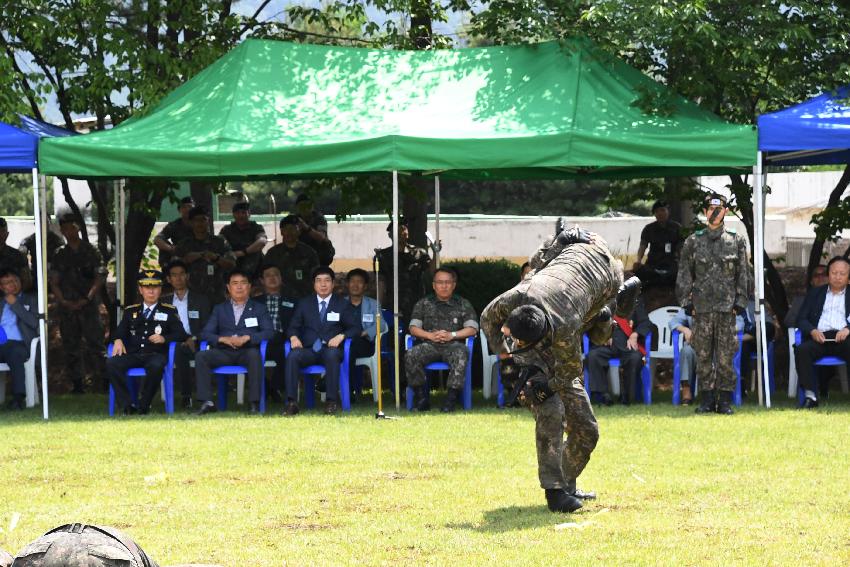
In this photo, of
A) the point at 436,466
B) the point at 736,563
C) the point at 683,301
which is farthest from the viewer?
the point at 683,301

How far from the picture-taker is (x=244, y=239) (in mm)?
15062

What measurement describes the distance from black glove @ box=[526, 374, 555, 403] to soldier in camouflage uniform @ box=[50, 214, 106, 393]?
832cm

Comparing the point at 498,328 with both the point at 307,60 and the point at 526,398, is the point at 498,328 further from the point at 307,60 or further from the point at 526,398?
the point at 307,60

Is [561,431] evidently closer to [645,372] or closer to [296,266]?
[645,372]

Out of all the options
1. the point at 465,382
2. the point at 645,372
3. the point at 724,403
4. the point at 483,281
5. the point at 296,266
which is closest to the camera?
the point at 724,403

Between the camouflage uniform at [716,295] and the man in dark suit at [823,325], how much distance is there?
2.03ft

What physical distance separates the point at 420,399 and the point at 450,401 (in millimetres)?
310

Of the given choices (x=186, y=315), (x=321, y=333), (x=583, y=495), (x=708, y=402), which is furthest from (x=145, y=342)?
(x=583, y=495)

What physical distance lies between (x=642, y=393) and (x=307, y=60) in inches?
171

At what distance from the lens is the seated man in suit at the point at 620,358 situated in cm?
1226

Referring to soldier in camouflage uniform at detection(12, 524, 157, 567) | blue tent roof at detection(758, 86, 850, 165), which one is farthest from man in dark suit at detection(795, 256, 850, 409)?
soldier in camouflage uniform at detection(12, 524, 157, 567)

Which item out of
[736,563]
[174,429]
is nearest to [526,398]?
[736,563]

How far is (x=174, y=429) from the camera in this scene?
11.0 metres

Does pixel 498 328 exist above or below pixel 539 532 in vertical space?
above
